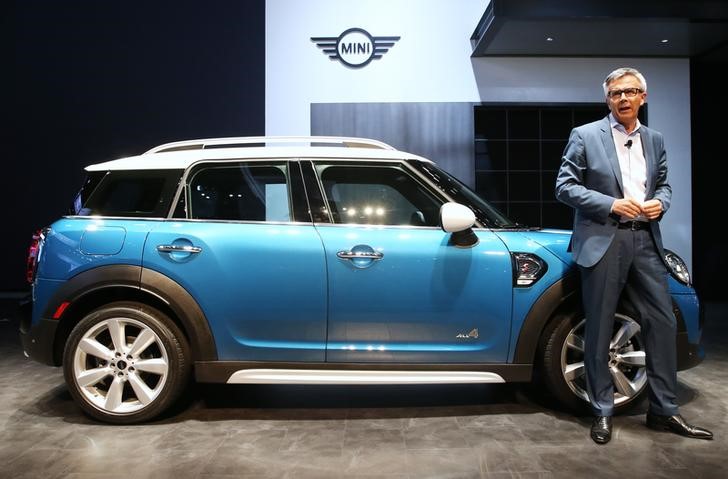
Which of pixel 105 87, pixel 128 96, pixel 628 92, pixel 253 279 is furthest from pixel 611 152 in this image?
pixel 105 87

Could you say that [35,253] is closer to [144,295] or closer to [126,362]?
[144,295]

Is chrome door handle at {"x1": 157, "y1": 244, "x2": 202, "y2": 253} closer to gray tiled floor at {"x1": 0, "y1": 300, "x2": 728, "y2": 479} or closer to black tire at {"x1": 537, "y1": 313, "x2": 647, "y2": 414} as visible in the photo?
gray tiled floor at {"x1": 0, "y1": 300, "x2": 728, "y2": 479}

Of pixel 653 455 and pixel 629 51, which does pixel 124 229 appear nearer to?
pixel 653 455

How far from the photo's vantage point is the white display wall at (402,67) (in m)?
6.87

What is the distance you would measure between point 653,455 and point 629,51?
5.93m

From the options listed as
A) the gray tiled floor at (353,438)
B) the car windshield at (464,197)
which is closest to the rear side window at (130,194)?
the gray tiled floor at (353,438)

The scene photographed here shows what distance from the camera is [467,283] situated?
269cm

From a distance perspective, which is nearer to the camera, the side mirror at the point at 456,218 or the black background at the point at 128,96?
the side mirror at the point at 456,218

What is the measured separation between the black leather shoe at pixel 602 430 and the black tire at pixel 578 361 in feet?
0.71

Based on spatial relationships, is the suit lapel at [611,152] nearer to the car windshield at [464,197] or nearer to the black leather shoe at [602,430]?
the car windshield at [464,197]

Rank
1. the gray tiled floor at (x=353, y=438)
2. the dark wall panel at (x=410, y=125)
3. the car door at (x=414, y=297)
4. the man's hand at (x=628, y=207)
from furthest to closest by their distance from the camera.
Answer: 1. the dark wall panel at (x=410, y=125)
2. the car door at (x=414, y=297)
3. the man's hand at (x=628, y=207)
4. the gray tiled floor at (x=353, y=438)

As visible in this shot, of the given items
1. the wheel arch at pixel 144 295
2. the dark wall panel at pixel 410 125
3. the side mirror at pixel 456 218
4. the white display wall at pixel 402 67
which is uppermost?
the white display wall at pixel 402 67

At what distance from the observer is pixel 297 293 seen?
270 centimetres

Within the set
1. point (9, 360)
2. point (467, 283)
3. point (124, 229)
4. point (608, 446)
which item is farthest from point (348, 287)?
point (9, 360)
